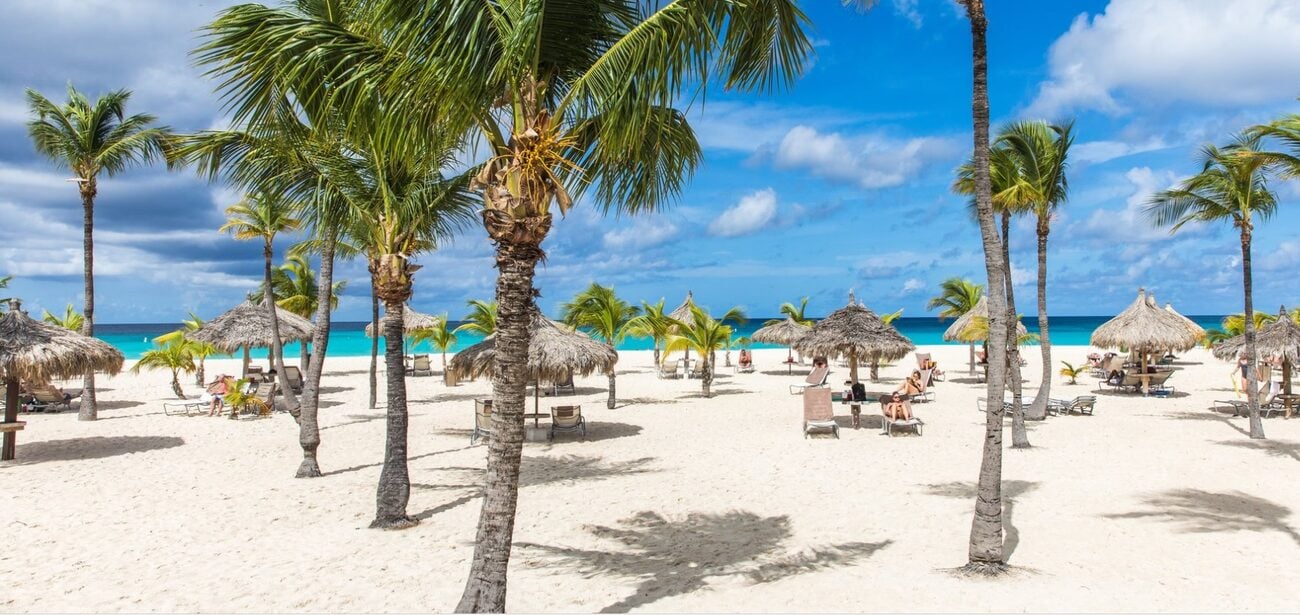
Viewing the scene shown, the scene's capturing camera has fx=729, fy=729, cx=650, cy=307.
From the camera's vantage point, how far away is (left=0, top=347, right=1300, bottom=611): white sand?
5.89 meters

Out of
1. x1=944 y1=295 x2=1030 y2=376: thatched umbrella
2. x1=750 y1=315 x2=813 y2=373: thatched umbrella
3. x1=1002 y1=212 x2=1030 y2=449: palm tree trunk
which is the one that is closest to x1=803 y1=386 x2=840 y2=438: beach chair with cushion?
x1=1002 y1=212 x2=1030 y2=449: palm tree trunk

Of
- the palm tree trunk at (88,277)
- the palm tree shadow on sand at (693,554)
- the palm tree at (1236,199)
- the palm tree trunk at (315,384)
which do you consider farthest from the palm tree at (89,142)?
the palm tree at (1236,199)

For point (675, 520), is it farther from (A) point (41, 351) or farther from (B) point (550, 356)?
(A) point (41, 351)

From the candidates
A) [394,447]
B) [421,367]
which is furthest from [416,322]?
[394,447]

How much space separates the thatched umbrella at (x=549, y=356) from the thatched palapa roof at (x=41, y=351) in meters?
5.88

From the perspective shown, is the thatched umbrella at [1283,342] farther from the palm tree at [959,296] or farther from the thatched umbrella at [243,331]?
the thatched umbrella at [243,331]

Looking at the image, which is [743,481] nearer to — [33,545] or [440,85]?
[440,85]

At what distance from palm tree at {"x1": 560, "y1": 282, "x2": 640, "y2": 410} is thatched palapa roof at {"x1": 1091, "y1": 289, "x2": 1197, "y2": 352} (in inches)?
558

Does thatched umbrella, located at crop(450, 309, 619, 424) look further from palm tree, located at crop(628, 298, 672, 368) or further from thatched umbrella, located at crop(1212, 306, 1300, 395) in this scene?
thatched umbrella, located at crop(1212, 306, 1300, 395)

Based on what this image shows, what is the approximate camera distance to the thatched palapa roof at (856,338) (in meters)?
16.9

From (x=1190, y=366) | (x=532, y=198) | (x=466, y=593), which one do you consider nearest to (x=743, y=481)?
(x=466, y=593)

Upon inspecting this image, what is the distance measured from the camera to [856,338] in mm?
16953

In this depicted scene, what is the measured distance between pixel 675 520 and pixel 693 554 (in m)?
1.22

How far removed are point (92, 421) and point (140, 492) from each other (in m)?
8.05
